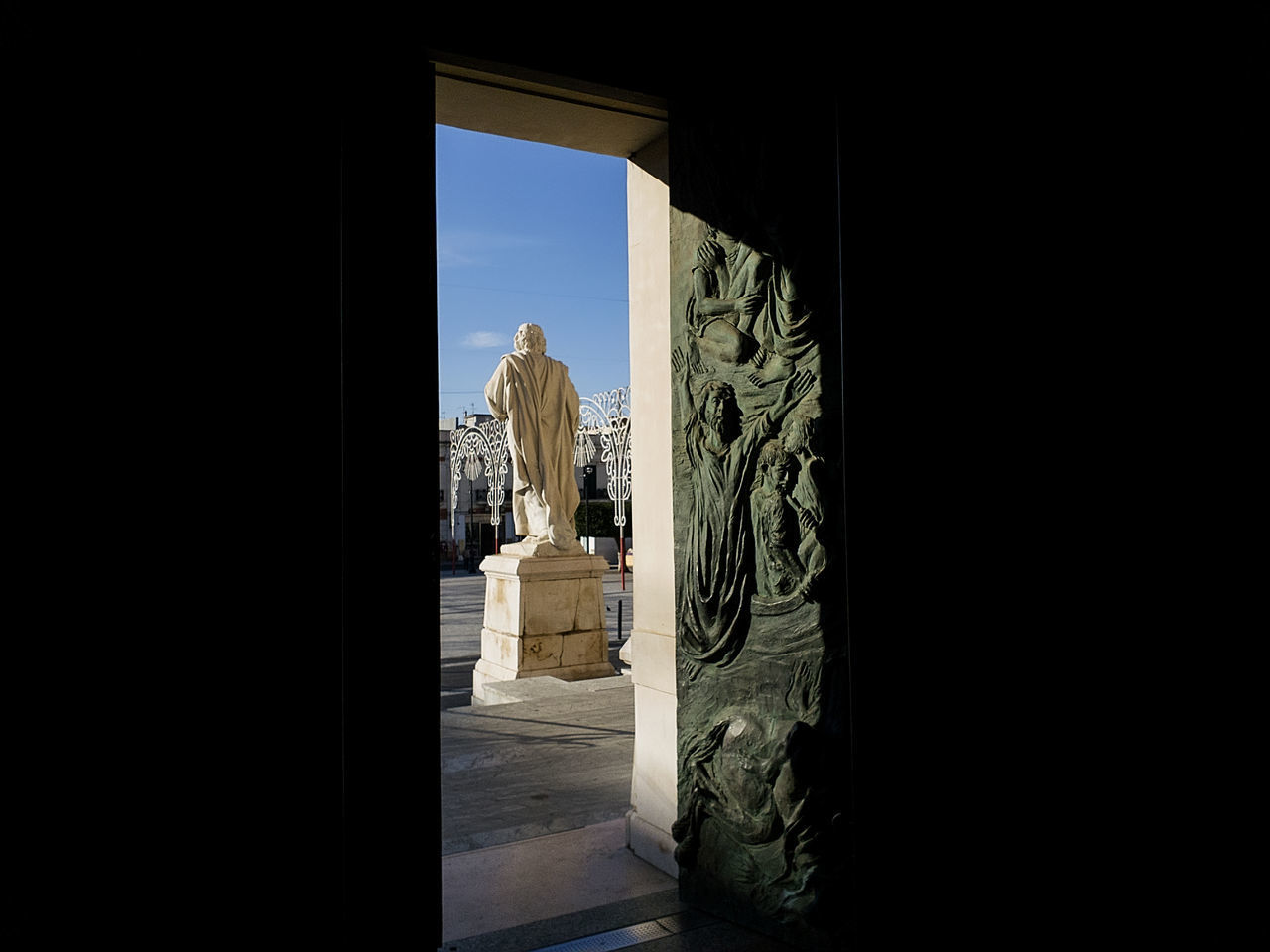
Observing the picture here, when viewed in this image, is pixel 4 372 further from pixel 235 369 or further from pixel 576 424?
pixel 576 424

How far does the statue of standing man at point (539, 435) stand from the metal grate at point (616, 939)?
608 centimetres

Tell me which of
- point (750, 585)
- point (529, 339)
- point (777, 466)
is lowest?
point (750, 585)

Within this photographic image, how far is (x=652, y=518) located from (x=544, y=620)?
16.8 feet

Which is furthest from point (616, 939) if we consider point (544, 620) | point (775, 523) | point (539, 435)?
point (539, 435)

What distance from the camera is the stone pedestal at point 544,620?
348 inches

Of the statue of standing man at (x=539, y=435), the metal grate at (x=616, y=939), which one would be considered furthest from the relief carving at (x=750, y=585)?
the statue of standing man at (x=539, y=435)

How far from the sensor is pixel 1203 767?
334 centimetres

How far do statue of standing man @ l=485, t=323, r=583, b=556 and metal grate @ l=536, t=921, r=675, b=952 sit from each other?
6.08m

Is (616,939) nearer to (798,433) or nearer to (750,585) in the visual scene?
(750,585)

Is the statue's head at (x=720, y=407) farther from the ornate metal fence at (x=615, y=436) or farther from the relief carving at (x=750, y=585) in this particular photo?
the ornate metal fence at (x=615, y=436)

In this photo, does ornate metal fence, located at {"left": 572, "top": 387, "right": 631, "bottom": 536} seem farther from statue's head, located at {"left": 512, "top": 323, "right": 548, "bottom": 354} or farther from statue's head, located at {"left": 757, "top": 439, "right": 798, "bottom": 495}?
statue's head, located at {"left": 757, "top": 439, "right": 798, "bottom": 495}

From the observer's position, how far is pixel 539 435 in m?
9.33

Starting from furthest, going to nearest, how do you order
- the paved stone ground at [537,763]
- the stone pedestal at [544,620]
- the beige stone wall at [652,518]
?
the stone pedestal at [544,620]
the paved stone ground at [537,763]
the beige stone wall at [652,518]

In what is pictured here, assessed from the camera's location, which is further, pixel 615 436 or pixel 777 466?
pixel 615 436
